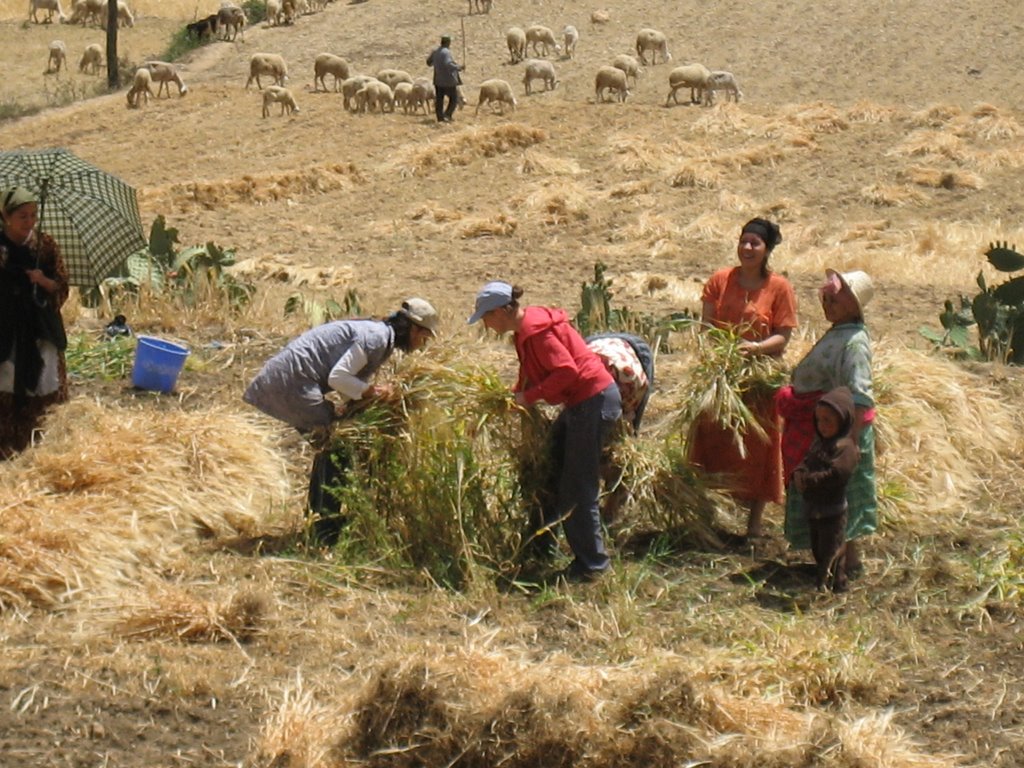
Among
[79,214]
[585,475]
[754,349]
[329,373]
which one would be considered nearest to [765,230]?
[754,349]

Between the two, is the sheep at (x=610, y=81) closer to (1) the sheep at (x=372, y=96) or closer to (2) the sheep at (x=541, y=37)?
(1) the sheep at (x=372, y=96)

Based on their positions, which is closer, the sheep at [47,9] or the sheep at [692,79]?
the sheep at [692,79]

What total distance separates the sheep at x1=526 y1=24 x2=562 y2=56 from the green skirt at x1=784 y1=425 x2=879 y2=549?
2554 centimetres

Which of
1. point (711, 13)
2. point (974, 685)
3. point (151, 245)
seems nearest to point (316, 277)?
point (151, 245)

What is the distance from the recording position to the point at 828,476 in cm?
679

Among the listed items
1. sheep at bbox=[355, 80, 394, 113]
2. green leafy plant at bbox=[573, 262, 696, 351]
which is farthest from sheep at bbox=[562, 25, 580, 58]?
green leafy plant at bbox=[573, 262, 696, 351]

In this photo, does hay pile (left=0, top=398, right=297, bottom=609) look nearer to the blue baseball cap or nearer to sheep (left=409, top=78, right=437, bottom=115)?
the blue baseball cap

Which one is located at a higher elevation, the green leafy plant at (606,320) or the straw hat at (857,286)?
the straw hat at (857,286)

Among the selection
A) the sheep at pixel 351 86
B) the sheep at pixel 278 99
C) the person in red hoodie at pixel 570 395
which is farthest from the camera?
the sheep at pixel 351 86

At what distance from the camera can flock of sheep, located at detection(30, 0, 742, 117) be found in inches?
1045

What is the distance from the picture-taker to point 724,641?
21.2 feet

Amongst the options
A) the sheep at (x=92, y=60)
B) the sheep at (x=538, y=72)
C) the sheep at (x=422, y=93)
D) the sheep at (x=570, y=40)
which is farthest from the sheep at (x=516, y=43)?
the sheep at (x=92, y=60)

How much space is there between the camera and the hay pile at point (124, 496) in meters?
6.91

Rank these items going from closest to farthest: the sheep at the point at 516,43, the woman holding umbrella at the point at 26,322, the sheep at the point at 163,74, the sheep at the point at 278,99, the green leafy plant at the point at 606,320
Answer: the woman holding umbrella at the point at 26,322, the green leafy plant at the point at 606,320, the sheep at the point at 278,99, the sheep at the point at 163,74, the sheep at the point at 516,43
